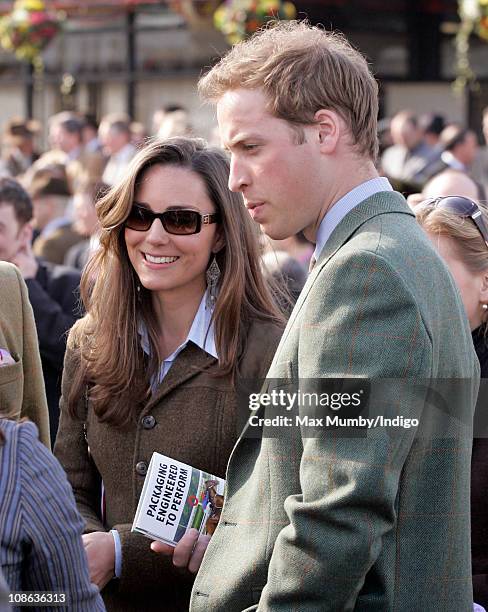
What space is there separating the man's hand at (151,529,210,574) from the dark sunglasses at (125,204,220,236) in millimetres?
865

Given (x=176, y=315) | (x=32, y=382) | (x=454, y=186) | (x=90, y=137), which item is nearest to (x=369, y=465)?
(x=176, y=315)

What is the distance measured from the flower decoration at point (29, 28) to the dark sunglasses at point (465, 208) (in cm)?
1102

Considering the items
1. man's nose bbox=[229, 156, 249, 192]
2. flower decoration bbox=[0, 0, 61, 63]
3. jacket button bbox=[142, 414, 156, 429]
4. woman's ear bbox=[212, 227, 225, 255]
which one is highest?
flower decoration bbox=[0, 0, 61, 63]

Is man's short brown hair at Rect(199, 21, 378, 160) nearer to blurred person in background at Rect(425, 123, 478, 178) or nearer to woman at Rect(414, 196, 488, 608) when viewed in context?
woman at Rect(414, 196, 488, 608)

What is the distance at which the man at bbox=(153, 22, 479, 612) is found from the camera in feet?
6.73

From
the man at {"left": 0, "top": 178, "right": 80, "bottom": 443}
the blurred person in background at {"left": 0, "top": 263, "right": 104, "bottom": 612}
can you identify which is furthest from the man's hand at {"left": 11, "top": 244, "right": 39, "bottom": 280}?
the blurred person in background at {"left": 0, "top": 263, "right": 104, "bottom": 612}

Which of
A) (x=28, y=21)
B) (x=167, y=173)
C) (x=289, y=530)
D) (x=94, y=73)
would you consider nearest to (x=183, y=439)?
(x=167, y=173)

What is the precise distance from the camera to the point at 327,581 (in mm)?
2057

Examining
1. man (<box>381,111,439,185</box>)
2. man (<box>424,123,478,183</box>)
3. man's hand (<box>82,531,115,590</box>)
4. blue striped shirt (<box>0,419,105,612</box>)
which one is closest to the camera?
blue striped shirt (<box>0,419,105,612</box>)

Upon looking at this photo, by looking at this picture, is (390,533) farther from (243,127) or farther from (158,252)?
(158,252)

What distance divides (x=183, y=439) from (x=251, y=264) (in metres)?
0.59

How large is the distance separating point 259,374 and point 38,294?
192cm

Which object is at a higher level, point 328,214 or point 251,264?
point 328,214

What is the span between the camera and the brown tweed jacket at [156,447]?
2.99 meters
